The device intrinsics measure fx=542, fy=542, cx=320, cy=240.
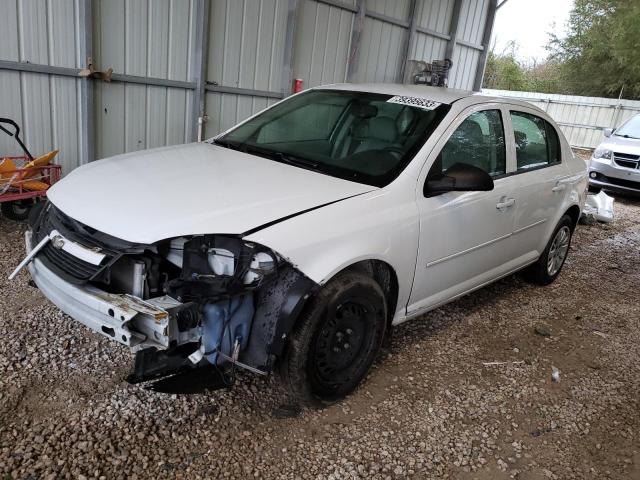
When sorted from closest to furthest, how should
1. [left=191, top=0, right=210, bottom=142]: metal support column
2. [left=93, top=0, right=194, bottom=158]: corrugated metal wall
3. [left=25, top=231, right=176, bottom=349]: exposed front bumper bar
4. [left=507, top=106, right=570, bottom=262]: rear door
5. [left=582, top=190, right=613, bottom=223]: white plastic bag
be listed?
[left=25, top=231, right=176, bottom=349]: exposed front bumper bar < [left=507, top=106, right=570, bottom=262]: rear door < [left=93, top=0, right=194, bottom=158]: corrugated metal wall < [left=191, top=0, right=210, bottom=142]: metal support column < [left=582, top=190, right=613, bottom=223]: white plastic bag

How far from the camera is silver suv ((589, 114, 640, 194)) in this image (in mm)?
10055

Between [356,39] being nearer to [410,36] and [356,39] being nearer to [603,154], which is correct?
[410,36]

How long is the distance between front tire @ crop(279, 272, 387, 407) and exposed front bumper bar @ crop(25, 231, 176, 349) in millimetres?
614

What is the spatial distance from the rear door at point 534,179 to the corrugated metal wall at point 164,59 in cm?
399

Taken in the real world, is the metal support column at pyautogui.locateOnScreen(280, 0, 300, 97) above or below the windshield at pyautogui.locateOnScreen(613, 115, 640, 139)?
above

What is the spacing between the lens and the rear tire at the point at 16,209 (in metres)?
4.99

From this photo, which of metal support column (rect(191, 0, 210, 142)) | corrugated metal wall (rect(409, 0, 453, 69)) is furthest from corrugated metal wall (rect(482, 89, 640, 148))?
metal support column (rect(191, 0, 210, 142))

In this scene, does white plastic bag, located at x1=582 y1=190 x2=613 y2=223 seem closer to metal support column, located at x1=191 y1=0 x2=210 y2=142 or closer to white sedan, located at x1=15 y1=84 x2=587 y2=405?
white sedan, located at x1=15 y1=84 x2=587 y2=405

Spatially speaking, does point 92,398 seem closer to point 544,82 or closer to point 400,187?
A: point 400,187

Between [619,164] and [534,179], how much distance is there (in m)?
7.40

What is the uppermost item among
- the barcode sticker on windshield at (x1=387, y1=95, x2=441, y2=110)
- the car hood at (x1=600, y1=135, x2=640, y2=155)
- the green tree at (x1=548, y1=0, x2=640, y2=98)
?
the green tree at (x1=548, y1=0, x2=640, y2=98)

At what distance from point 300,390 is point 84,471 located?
0.99 m

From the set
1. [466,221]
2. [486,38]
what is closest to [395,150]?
[466,221]

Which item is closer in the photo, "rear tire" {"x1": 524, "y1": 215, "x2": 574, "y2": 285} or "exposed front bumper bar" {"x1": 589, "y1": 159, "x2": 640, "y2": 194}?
"rear tire" {"x1": 524, "y1": 215, "x2": 574, "y2": 285}
